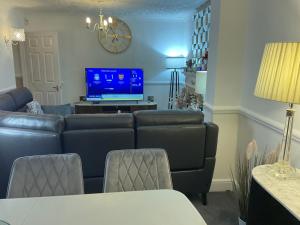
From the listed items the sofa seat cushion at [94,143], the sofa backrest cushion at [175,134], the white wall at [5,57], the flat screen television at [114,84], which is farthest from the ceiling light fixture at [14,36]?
the sofa backrest cushion at [175,134]

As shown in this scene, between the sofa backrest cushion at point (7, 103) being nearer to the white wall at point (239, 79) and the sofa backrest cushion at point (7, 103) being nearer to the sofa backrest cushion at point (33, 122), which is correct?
the sofa backrest cushion at point (33, 122)

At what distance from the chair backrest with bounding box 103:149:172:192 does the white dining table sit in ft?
0.77

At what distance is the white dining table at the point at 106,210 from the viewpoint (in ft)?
3.71

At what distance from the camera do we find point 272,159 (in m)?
1.86

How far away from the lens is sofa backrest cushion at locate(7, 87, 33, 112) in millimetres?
3992

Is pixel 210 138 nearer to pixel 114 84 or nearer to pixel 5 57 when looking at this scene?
pixel 114 84

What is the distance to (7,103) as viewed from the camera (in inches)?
142

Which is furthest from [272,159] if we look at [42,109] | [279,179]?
[42,109]

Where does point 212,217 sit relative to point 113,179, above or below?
below

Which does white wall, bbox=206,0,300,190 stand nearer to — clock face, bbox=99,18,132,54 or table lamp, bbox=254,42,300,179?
table lamp, bbox=254,42,300,179

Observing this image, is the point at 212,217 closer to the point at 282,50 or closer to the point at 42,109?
the point at 282,50

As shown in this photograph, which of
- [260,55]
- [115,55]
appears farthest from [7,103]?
[260,55]

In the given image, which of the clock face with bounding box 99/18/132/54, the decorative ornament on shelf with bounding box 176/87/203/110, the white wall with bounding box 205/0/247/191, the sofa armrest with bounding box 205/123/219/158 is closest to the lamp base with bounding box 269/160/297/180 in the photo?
the sofa armrest with bounding box 205/123/219/158

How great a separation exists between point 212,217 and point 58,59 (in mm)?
4821
